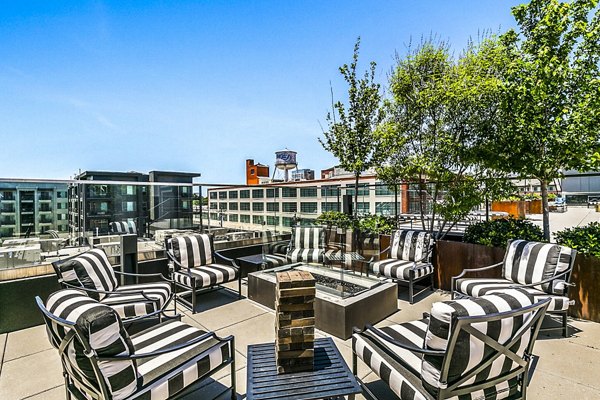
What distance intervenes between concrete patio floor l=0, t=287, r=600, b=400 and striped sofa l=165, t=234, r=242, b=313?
14.5 inches

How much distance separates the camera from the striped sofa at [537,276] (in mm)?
3219

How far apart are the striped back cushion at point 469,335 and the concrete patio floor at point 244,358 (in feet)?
2.84

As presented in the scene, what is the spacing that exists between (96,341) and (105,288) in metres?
2.11

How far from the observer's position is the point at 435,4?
6246 millimetres

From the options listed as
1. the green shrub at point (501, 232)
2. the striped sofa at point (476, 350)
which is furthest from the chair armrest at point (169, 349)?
the green shrub at point (501, 232)

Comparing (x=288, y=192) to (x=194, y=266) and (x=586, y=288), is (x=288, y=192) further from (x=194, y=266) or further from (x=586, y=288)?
(x=586, y=288)

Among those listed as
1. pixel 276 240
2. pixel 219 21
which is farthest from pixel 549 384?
pixel 219 21

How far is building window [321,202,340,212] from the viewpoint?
720 centimetres

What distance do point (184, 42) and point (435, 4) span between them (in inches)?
243

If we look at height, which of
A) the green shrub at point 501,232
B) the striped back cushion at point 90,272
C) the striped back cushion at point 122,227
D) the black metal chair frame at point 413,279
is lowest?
the black metal chair frame at point 413,279

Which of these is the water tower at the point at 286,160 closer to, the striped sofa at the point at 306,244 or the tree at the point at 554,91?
the striped sofa at the point at 306,244

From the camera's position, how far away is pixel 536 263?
344 centimetres

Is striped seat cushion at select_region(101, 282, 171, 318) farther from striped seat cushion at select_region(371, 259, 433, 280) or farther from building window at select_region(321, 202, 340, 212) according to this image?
building window at select_region(321, 202, 340, 212)

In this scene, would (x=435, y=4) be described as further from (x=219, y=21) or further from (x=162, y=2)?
(x=162, y=2)
